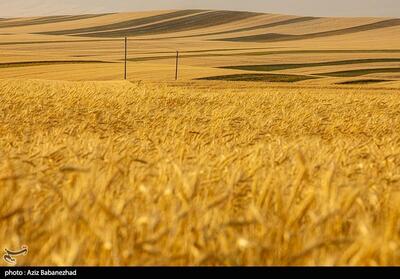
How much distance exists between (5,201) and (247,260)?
1.11m

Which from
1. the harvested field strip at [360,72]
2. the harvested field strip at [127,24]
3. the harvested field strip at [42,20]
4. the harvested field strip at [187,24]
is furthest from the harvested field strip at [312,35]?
the harvested field strip at [360,72]

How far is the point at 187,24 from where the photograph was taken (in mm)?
136625

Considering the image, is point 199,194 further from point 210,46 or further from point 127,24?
point 127,24

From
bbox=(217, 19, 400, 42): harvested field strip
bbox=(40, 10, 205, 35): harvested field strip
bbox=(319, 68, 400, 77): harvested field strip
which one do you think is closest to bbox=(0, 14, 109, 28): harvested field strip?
bbox=(40, 10, 205, 35): harvested field strip

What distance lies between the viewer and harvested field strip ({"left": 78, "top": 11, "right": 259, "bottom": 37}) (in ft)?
420

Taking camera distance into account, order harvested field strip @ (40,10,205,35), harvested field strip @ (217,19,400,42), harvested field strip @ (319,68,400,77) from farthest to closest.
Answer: harvested field strip @ (40,10,205,35) < harvested field strip @ (217,19,400,42) < harvested field strip @ (319,68,400,77)

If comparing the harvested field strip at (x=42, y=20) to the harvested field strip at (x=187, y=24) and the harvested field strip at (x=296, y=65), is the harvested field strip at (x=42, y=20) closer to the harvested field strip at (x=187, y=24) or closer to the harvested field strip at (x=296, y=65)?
the harvested field strip at (x=187, y=24)

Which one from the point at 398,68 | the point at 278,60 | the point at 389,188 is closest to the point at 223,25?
the point at 278,60

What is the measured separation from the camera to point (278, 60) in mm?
74188

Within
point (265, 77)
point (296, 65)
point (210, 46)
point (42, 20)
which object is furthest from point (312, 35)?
point (42, 20)

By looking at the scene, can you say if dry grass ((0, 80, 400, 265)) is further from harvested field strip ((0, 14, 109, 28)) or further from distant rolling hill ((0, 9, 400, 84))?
harvested field strip ((0, 14, 109, 28))

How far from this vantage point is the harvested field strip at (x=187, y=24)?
128 metres

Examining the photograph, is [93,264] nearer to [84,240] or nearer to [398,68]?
[84,240]

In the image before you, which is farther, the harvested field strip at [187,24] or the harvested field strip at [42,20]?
the harvested field strip at [42,20]
